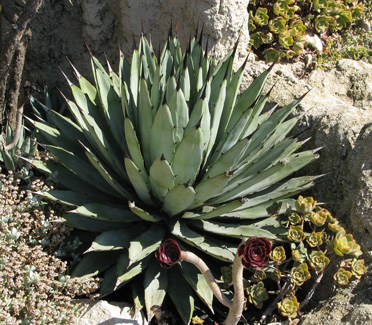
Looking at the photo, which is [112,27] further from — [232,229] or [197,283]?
[197,283]

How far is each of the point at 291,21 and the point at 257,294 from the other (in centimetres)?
284

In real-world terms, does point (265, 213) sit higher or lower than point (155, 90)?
lower

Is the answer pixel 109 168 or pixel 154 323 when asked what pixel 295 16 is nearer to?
pixel 109 168

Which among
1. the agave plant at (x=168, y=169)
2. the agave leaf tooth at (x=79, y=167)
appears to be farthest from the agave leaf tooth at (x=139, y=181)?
the agave leaf tooth at (x=79, y=167)

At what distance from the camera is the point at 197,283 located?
286 cm

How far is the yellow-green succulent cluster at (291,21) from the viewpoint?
452 centimetres

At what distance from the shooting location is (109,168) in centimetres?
318

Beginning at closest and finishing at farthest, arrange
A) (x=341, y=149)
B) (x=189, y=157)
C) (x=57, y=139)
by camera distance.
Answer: (x=189, y=157) < (x=57, y=139) < (x=341, y=149)

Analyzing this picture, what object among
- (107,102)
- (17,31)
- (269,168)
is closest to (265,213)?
(269,168)

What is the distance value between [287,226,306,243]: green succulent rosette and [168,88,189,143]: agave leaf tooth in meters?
0.83

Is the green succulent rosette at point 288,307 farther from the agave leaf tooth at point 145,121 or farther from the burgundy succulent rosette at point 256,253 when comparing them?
the agave leaf tooth at point 145,121

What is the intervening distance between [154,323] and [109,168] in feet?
3.22

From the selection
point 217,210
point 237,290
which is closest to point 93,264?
point 217,210

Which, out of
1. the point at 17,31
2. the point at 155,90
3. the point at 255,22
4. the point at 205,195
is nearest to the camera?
the point at 205,195
